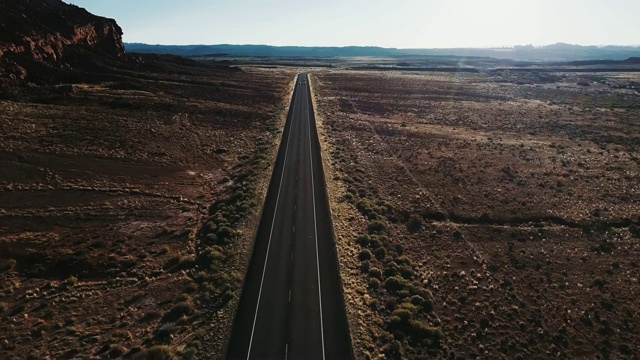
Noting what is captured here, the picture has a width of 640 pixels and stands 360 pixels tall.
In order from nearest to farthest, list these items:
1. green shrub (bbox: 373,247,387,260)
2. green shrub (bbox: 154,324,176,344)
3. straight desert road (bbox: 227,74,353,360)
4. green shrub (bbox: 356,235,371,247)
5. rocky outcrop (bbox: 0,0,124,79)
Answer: straight desert road (bbox: 227,74,353,360)
green shrub (bbox: 154,324,176,344)
green shrub (bbox: 373,247,387,260)
green shrub (bbox: 356,235,371,247)
rocky outcrop (bbox: 0,0,124,79)

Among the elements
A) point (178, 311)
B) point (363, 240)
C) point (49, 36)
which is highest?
point (49, 36)

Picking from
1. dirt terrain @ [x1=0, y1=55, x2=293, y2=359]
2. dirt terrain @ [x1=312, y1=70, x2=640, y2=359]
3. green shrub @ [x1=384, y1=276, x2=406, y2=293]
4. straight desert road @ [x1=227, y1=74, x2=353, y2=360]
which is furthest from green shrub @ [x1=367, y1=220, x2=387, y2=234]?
dirt terrain @ [x1=0, y1=55, x2=293, y2=359]

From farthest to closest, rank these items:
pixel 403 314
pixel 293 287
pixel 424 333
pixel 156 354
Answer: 1. pixel 293 287
2. pixel 403 314
3. pixel 424 333
4. pixel 156 354

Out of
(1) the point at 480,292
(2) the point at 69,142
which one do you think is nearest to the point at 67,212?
(2) the point at 69,142

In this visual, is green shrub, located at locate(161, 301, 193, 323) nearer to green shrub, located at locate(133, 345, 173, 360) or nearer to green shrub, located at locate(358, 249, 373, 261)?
green shrub, located at locate(133, 345, 173, 360)

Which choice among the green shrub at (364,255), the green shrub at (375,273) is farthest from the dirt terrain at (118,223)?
the green shrub at (375,273)

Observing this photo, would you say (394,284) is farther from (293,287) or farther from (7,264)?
(7,264)

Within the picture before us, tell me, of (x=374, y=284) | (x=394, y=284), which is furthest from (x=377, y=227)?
(x=374, y=284)

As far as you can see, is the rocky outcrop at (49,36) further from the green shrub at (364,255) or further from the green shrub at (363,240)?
the green shrub at (364,255)
